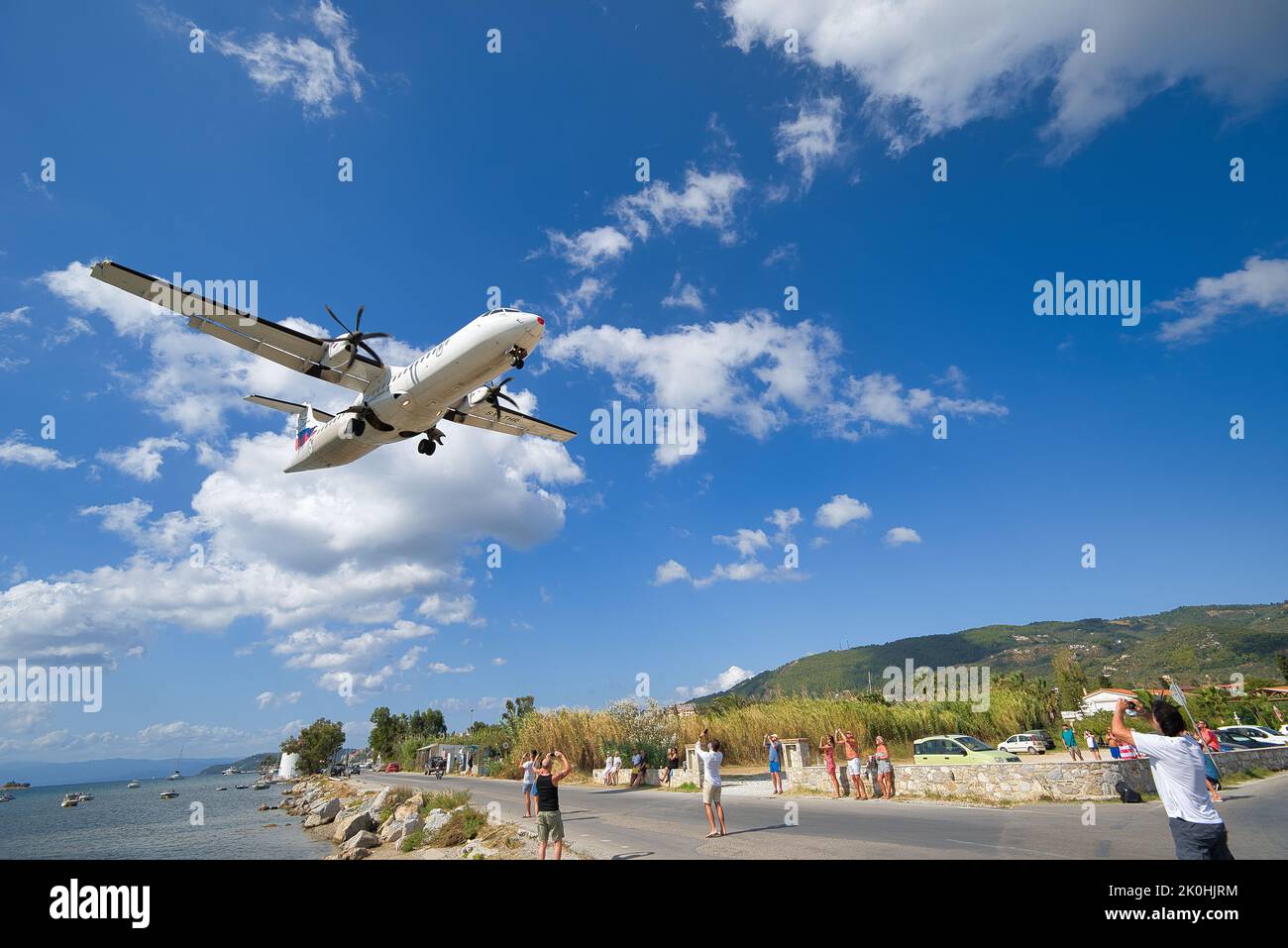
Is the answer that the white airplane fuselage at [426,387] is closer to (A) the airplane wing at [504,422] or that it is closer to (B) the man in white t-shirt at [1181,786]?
(A) the airplane wing at [504,422]

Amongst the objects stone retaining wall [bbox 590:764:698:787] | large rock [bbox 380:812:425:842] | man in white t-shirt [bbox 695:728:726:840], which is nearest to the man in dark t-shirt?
man in white t-shirt [bbox 695:728:726:840]

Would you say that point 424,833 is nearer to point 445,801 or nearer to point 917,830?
point 445,801

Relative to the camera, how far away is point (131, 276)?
52.0 feet

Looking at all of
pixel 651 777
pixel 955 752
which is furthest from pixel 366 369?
pixel 955 752

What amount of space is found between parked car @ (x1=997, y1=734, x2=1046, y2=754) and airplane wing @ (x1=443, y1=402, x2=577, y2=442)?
24.3 meters

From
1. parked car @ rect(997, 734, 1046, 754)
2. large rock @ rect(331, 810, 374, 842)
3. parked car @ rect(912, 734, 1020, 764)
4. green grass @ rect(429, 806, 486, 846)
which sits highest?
parked car @ rect(912, 734, 1020, 764)

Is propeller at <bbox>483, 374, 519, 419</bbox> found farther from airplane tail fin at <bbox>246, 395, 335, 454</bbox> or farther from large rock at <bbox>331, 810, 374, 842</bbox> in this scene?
large rock at <bbox>331, 810, 374, 842</bbox>

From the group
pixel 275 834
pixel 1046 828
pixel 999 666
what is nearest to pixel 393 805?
pixel 275 834

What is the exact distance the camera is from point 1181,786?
496cm

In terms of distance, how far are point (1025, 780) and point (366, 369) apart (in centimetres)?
2063

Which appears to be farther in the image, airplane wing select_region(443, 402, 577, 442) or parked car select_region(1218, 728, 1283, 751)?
airplane wing select_region(443, 402, 577, 442)

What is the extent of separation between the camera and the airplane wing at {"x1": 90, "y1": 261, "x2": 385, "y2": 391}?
16.0m

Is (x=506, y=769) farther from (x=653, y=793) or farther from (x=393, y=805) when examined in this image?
(x=653, y=793)

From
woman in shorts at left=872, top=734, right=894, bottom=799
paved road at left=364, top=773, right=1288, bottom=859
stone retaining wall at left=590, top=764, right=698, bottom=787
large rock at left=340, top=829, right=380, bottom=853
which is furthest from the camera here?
stone retaining wall at left=590, top=764, right=698, bottom=787
